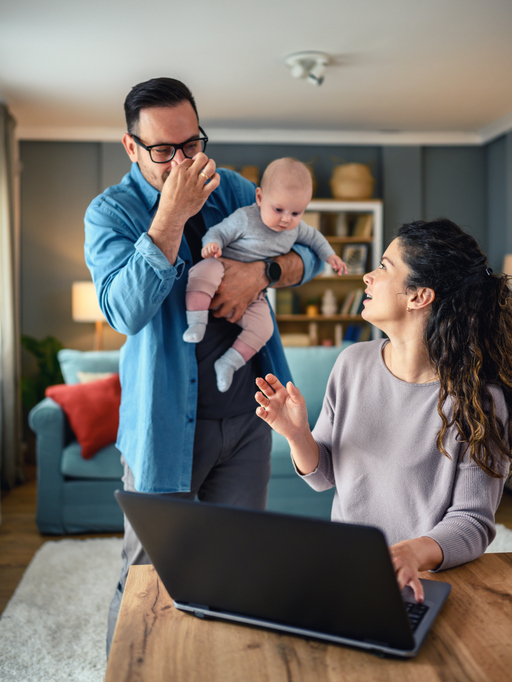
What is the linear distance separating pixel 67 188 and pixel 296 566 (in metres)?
4.90

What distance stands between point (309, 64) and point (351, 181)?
151 centimetres

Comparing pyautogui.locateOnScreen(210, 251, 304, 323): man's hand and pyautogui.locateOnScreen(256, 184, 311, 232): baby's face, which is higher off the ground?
pyautogui.locateOnScreen(256, 184, 311, 232): baby's face

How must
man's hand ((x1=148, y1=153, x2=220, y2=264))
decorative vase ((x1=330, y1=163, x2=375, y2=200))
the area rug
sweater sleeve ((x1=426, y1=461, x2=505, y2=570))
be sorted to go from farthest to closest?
decorative vase ((x1=330, y1=163, x2=375, y2=200))
the area rug
man's hand ((x1=148, y1=153, x2=220, y2=264))
sweater sleeve ((x1=426, y1=461, x2=505, y2=570))

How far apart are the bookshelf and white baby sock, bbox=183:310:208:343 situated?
3605mm

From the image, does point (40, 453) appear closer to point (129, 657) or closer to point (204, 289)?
point (204, 289)

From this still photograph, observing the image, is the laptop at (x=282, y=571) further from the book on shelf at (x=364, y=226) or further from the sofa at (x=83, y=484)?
the book on shelf at (x=364, y=226)

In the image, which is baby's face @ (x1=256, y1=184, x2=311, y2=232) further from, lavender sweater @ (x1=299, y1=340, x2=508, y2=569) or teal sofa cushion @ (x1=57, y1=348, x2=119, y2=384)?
teal sofa cushion @ (x1=57, y1=348, x2=119, y2=384)

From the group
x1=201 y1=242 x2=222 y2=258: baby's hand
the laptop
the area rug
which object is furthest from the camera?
the area rug

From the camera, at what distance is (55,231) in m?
4.99

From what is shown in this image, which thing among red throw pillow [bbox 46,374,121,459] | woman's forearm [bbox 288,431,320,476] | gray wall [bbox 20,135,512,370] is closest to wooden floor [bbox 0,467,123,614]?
red throw pillow [bbox 46,374,121,459]

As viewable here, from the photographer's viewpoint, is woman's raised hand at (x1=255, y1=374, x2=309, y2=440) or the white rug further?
the white rug

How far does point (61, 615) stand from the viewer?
235cm

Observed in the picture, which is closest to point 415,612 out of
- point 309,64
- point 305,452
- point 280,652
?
point 280,652

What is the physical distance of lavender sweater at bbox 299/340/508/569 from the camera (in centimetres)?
108
